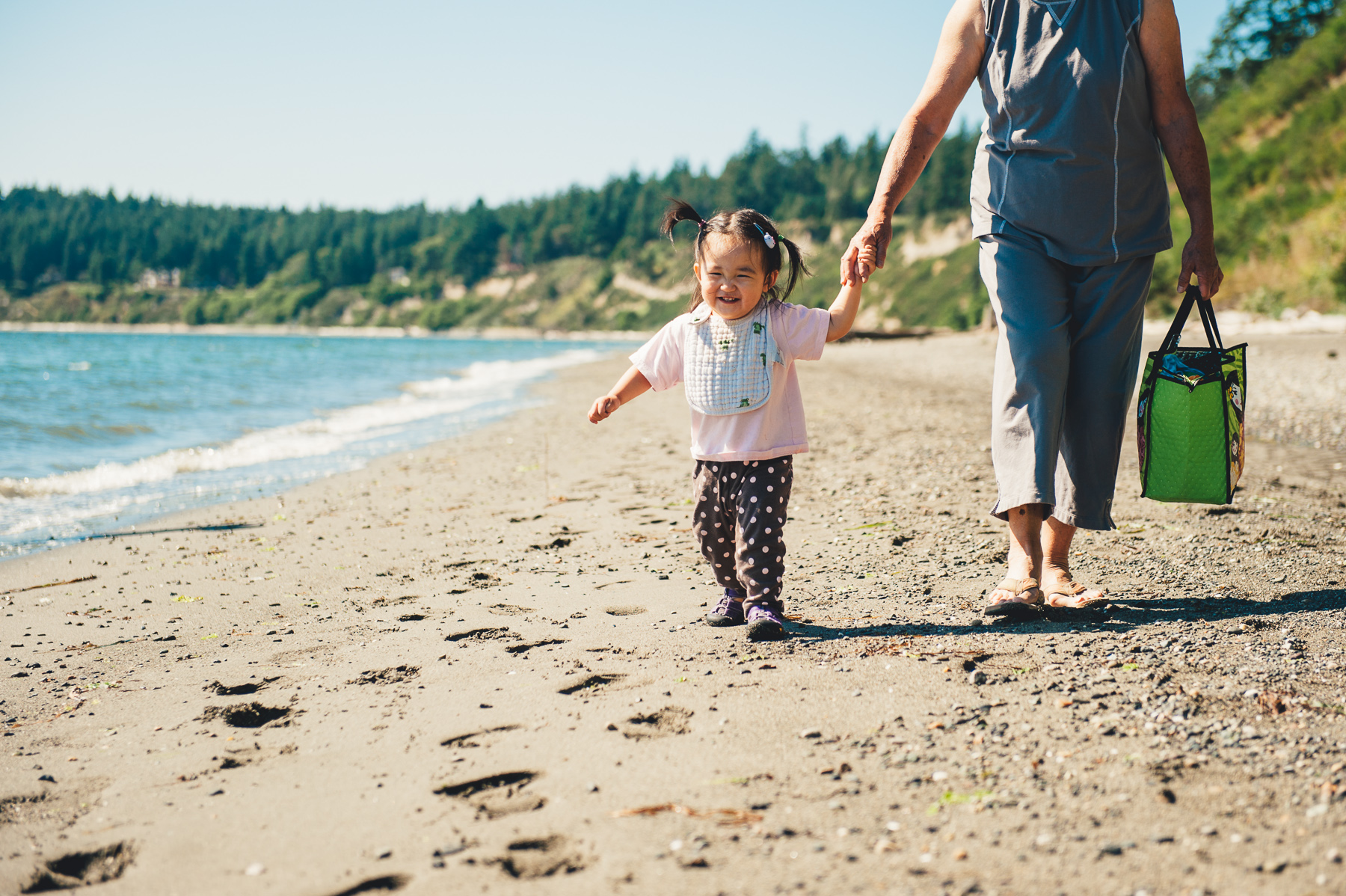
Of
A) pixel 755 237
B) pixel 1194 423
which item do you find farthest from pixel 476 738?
pixel 1194 423

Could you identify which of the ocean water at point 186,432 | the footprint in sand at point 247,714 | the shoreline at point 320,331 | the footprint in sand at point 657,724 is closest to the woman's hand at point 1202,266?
the footprint in sand at point 657,724

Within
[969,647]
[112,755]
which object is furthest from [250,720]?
[969,647]

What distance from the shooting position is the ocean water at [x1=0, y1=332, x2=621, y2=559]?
6.80m

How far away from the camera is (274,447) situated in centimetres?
1002

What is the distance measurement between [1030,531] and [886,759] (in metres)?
1.30

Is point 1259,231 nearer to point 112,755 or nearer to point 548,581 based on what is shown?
point 548,581

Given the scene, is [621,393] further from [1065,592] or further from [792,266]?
[1065,592]

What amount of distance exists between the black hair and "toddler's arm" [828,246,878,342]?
0.15 m

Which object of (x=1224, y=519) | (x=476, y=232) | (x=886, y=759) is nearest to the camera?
(x=886, y=759)

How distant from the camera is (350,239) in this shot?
5157 inches

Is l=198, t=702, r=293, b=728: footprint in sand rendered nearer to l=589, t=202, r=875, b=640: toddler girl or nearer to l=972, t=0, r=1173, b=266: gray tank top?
l=589, t=202, r=875, b=640: toddler girl

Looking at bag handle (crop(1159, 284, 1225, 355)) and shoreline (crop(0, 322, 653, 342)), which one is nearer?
bag handle (crop(1159, 284, 1225, 355))

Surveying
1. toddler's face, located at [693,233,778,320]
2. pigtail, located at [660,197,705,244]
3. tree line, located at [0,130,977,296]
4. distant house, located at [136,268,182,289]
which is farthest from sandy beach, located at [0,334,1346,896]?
distant house, located at [136,268,182,289]

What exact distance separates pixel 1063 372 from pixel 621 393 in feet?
4.88
